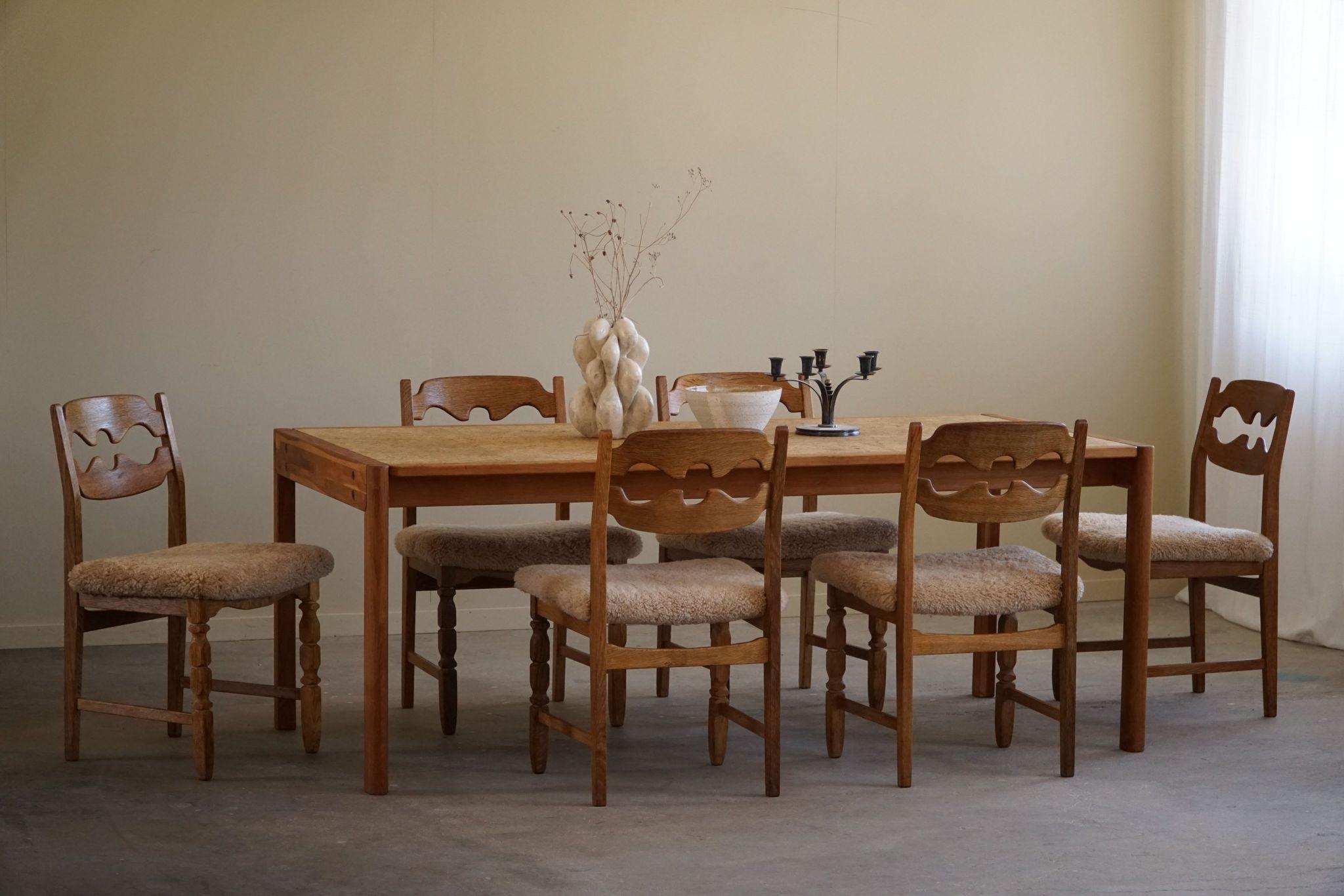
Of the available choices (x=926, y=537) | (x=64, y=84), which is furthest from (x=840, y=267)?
(x=64, y=84)

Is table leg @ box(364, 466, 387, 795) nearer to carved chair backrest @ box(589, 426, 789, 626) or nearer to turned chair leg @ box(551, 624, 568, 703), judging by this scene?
carved chair backrest @ box(589, 426, 789, 626)

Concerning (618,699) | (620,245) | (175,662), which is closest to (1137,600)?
(618,699)

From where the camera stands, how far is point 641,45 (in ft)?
17.1

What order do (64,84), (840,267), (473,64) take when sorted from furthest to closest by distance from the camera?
(840,267) → (473,64) → (64,84)

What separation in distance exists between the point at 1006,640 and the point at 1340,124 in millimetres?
2493

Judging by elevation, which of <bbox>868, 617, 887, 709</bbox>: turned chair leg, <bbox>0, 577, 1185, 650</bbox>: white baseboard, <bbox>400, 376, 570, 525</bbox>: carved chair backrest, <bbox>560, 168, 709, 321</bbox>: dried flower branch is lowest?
<bbox>0, 577, 1185, 650</bbox>: white baseboard

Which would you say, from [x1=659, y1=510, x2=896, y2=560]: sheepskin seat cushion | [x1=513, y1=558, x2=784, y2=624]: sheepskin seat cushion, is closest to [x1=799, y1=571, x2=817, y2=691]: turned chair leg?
[x1=659, y1=510, x2=896, y2=560]: sheepskin seat cushion

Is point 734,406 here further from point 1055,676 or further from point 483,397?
point 1055,676

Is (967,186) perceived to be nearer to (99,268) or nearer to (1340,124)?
(1340,124)

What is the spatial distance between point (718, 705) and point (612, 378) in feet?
2.72

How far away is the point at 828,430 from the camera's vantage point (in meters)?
3.96

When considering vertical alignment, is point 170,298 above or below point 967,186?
below

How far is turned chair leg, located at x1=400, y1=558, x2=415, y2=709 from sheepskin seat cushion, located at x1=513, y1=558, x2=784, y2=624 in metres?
0.60

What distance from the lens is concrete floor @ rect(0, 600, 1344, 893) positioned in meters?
2.91
